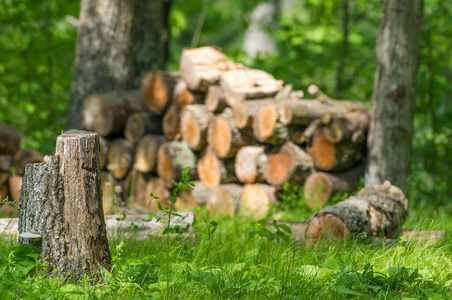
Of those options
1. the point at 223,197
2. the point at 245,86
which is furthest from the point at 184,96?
the point at 223,197

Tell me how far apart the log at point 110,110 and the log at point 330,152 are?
2472mm

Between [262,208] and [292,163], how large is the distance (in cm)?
60

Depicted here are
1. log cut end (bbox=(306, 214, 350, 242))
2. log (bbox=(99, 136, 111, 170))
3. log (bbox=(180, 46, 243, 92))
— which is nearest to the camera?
log cut end (bbox=(306, 214, 350, 242))

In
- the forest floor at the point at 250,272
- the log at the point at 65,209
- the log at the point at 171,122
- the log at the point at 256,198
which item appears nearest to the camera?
the forest floor at the point at 250,272

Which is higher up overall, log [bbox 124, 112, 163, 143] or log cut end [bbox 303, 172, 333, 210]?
log [bbox 124, 112, 163, 143]

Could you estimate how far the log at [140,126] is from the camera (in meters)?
6.19

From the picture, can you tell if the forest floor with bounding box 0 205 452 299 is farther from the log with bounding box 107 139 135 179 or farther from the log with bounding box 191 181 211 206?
the log with bounding box 107 139 135 179

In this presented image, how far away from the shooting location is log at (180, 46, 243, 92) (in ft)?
18.2

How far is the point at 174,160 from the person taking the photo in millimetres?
5820

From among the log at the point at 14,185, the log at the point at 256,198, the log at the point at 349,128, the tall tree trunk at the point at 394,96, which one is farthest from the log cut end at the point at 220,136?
the log at the point at 14,185

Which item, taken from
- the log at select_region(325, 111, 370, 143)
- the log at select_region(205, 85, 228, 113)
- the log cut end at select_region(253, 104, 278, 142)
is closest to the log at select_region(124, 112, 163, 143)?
the log at select_region(205, 85, 228, 113)

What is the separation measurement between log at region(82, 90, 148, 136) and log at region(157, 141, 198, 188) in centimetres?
71

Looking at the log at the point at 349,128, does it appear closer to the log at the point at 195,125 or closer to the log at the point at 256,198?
the log at the point at 256,198

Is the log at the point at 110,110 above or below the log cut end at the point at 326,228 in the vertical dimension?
above
